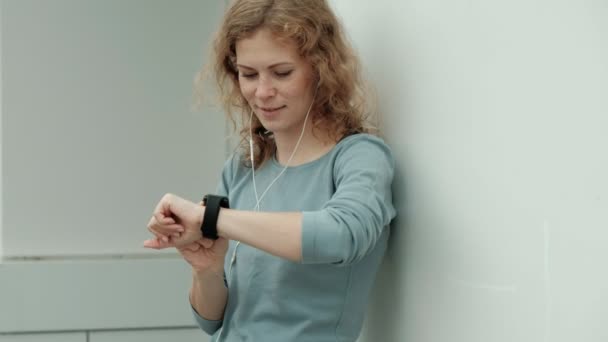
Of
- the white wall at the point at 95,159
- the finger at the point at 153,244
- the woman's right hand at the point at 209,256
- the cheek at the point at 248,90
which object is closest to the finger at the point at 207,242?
the woman's right hand at the point at 209,256

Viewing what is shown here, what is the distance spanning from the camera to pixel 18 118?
2.35 metres

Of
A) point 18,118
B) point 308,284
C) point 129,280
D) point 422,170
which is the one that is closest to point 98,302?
point 129,280

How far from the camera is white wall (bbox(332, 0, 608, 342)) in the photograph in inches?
29.7

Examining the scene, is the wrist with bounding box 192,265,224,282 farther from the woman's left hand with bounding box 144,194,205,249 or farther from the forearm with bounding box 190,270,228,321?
the woman's left hand with bounding box 144,194,205,249

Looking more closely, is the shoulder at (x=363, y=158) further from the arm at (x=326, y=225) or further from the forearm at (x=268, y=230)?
the forearm at (x=268, y=230)

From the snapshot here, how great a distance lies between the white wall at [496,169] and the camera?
2.47ft

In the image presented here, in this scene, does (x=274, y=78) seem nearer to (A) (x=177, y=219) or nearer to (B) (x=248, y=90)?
(B) (x=248, y=90)

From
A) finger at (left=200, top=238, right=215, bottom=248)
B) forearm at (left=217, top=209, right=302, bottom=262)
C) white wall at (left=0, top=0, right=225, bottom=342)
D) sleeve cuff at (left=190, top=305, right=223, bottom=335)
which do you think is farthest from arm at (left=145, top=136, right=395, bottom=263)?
white wall at (left=0, top=0, right=225, bottom=342)

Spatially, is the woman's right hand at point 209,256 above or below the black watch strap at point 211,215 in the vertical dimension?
below

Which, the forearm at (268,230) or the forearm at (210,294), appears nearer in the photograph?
the forearm at (268,230)

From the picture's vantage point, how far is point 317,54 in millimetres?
1293

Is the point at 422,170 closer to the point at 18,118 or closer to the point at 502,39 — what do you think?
the point at 502,39

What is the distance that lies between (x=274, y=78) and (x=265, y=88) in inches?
0.9

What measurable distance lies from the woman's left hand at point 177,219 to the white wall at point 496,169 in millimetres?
302
